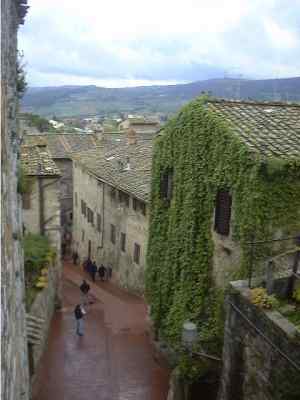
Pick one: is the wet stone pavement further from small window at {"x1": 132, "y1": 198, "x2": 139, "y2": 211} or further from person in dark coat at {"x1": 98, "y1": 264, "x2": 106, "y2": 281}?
small window at {"x1": 132, "y1": 198, "x2": 139, "y2": 211}

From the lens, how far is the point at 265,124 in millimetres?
16031

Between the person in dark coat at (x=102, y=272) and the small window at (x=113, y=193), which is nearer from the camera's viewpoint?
the small window at (x=113, y=193)

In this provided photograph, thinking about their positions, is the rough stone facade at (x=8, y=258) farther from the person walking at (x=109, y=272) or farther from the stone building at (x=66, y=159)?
the stone building at (x=66, y=159)

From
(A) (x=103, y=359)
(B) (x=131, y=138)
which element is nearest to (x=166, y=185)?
(A) (x=103, y=359)

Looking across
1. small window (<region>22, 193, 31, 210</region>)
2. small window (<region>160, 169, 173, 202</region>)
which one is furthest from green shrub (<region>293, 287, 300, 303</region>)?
small window (<region>22, 193, 31, 210</region>)

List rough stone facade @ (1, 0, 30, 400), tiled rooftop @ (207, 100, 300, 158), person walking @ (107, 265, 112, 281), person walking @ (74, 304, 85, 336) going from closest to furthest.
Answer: rough stone facade @ (1, 0, 30, 400)
tiled rooftop @ (207, 100, 300, 158)
person walking @ (74, 304, 85, 336)
person walking @ (107, 265, 112, 281)

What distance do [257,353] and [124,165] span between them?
21289 millimetres

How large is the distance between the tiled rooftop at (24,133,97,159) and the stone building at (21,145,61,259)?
18384mm

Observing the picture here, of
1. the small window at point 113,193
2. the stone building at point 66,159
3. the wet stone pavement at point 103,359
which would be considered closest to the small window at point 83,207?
the stone building at point 66,159

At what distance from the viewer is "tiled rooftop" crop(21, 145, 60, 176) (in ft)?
77.5

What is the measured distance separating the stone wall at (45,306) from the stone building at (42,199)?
6.64 ft

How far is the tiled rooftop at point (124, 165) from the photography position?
88.3ft

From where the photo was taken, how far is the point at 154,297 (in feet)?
66.8

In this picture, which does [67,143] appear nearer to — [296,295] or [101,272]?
[101,272]
